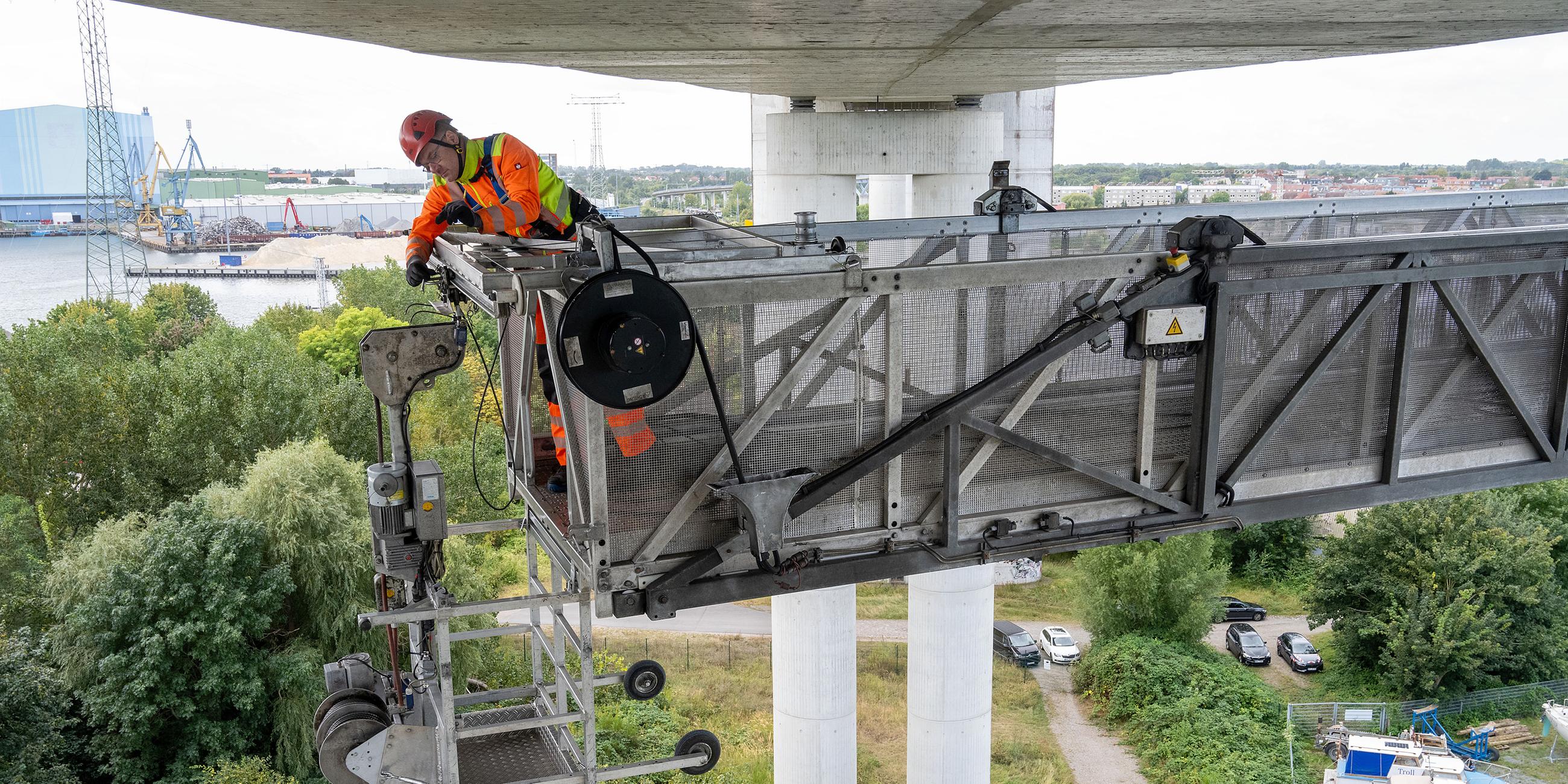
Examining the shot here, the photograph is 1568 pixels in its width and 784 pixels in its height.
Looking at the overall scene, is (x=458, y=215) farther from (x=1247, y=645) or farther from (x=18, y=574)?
(x=1247, y=645)

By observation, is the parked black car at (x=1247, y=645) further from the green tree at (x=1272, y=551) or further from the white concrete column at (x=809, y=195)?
the white concrete column at (x=809, y=195)

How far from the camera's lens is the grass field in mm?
29828

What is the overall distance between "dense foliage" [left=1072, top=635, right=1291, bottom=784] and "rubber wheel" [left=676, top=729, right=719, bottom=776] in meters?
25.9

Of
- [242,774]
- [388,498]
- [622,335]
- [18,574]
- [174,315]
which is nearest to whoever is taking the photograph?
[622,335]

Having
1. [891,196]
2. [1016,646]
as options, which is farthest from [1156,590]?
[891,196]

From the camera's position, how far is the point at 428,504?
7.75 m

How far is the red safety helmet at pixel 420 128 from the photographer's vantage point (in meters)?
7.48

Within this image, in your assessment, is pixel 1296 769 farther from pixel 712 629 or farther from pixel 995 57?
pixel 995 57

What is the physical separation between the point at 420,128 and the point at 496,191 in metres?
0.65

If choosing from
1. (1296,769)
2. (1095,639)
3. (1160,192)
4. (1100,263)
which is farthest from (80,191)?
(1100,263)

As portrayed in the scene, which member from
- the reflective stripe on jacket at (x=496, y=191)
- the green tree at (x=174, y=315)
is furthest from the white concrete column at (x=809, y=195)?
the green tree at (x=174, y=315)

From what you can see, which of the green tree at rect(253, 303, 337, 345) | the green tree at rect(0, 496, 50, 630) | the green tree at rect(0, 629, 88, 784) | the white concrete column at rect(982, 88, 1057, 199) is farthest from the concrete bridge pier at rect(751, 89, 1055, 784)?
the green tree at rect(253, 303, 337, 345)

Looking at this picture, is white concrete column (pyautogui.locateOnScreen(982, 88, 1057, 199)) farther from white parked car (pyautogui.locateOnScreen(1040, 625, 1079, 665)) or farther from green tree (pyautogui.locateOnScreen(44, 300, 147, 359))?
green tree (pyautogui.locateOnScreen(44, 300, 147, 359))

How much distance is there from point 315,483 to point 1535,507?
139ft
